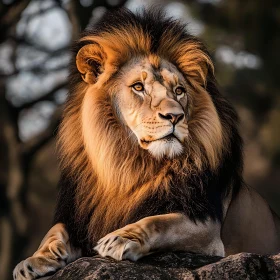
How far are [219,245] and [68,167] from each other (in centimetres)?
105

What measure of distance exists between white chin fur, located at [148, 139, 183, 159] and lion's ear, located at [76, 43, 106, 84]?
0.71 m

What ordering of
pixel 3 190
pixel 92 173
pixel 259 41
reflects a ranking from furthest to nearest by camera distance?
1. pixel 259 41
2. pixel 3 190
3. pixel 92 173

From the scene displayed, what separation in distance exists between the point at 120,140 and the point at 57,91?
27.8 feet

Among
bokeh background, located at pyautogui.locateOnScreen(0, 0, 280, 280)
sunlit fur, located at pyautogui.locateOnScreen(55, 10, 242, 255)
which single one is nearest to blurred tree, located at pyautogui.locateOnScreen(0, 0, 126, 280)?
bokeh background, located at pyautogui.locateOnScreen(0, 0, 280, 280)

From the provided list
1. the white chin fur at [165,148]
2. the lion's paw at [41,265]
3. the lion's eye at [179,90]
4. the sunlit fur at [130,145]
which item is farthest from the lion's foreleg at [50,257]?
the lion's eye at [179,90]

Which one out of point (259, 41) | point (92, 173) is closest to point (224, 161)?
point (92, 173)

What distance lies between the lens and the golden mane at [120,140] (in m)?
6.11

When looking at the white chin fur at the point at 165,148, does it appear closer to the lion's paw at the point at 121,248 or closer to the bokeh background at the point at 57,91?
the lion's paw at the point at 121,248

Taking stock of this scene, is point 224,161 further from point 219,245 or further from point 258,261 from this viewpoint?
point 258,261

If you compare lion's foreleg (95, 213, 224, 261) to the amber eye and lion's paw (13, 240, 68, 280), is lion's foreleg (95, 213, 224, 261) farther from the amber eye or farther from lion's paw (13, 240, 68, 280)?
the amber eye

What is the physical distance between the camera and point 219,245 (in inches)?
239

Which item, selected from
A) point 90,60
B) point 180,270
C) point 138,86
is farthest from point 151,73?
point 180,270

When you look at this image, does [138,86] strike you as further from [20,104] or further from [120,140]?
[20,104]

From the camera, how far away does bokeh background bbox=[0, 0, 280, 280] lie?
13.5 meters
